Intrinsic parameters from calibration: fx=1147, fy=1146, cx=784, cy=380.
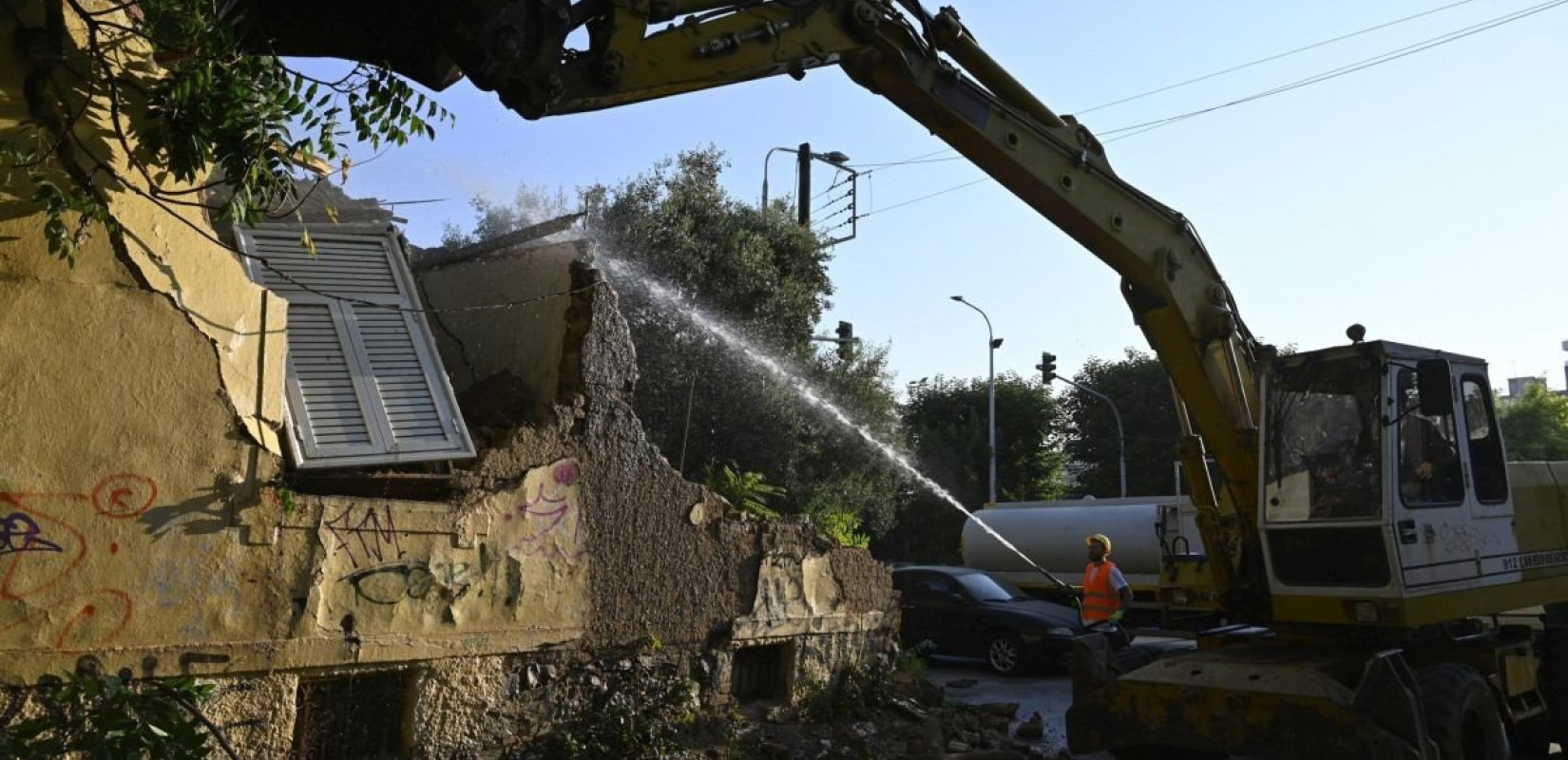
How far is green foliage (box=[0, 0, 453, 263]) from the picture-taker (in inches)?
184

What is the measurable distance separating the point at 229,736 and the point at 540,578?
1956 mm

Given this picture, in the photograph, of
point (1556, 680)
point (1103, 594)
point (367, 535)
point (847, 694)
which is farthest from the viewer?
point (1103, 594)

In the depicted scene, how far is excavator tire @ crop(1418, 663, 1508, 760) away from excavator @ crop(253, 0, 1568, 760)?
2 centimetres

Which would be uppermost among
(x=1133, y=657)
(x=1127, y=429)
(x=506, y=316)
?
(x=1127, y=429)

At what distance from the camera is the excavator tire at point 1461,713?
657 cm

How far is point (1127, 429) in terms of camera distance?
4181cm

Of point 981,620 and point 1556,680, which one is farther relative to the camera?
point 981,620

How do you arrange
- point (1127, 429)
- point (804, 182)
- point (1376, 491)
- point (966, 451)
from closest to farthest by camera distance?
point (1376, 491), point (804, 182), point (966, 451), point (1127, 429)

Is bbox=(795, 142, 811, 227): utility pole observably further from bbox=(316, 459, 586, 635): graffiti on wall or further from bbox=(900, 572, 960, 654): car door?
bbox=(316, 459, 586, 635): graffiti on wall

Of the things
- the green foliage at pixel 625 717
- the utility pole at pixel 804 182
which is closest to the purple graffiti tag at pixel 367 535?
the green foliage at pixel 625 717

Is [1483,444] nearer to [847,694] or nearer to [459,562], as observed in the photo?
[847,694]

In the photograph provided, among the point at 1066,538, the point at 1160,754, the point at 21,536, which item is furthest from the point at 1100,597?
the point at 1066,538

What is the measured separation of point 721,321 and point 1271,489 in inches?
474

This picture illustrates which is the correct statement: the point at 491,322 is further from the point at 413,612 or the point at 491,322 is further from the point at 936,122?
the point at 936,122
